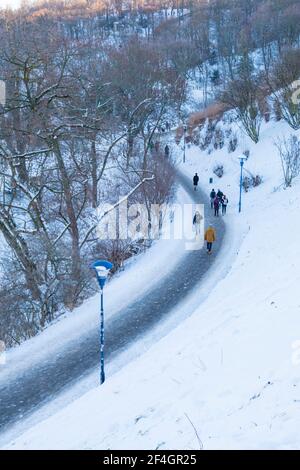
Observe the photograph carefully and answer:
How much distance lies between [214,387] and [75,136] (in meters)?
12.0

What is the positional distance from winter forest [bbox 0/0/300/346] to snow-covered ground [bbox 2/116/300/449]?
5.66 meters

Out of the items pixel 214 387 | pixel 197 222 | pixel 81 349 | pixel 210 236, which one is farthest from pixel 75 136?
pixel 214 387

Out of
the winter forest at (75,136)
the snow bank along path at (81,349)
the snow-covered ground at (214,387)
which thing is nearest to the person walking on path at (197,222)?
the winter forest at (75,136)

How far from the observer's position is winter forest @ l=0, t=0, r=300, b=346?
47.8ft

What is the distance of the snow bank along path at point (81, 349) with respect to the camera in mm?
9328

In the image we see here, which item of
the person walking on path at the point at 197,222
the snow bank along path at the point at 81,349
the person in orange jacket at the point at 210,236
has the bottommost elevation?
the snow bank along path at the point at 81,349

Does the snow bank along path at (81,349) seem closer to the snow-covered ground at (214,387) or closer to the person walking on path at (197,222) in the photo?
the snow-covered ground at (214,387)

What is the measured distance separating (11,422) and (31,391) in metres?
1.01

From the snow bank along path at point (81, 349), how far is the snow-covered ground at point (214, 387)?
3.80 ft

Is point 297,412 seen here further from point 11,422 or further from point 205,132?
point 205,132

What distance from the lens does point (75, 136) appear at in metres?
16.3

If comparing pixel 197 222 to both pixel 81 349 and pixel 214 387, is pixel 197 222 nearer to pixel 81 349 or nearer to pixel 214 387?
pixel 81 349
